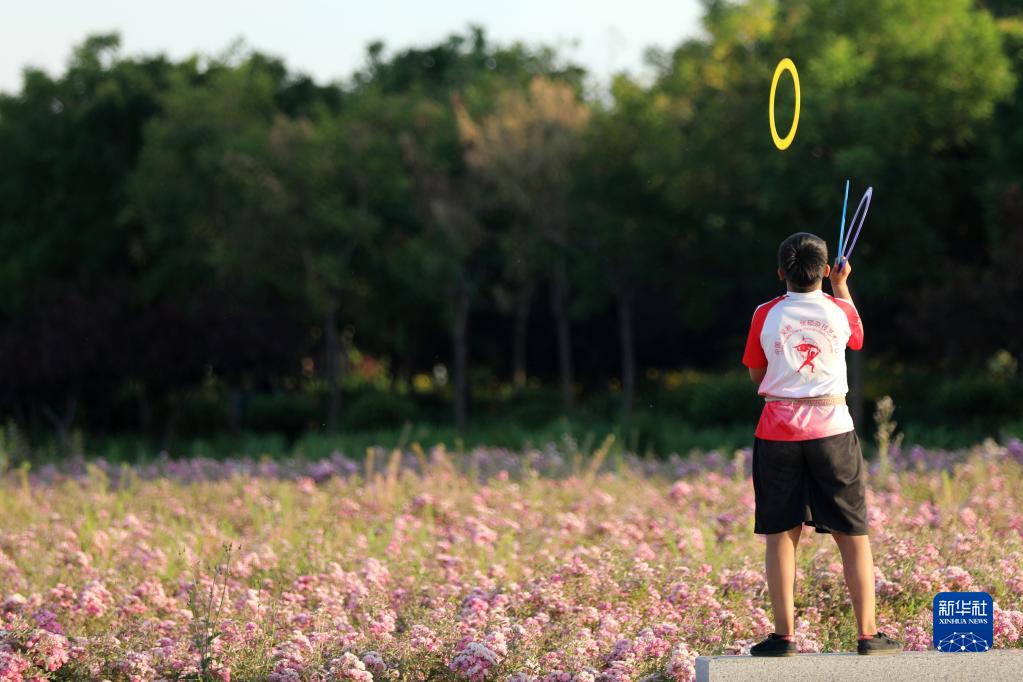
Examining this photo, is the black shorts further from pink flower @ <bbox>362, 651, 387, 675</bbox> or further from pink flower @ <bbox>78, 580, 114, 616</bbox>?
pink flower @ <bbox>78, 580, 114, 616</bbox>

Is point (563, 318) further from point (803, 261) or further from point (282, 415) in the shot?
point (803, 261)

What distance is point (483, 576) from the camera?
810 centimetres

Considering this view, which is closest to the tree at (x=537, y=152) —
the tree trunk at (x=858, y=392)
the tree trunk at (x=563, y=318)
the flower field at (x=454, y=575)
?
the tree trunk at (x=563, y=318)

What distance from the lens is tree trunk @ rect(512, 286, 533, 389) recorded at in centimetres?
3291

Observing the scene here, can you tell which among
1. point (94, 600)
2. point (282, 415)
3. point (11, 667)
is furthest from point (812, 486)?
point (282, 415)

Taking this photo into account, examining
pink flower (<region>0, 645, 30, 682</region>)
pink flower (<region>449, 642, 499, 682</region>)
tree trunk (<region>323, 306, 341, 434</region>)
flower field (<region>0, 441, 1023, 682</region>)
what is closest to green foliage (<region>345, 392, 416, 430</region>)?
tree trunk (<region>323, 306, 341, 434</region>)

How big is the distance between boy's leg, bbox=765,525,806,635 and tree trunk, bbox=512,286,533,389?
2705 centimetres

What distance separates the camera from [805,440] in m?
5.48

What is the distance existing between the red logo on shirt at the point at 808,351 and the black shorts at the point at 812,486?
0.98ft

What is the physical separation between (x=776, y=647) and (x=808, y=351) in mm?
1184

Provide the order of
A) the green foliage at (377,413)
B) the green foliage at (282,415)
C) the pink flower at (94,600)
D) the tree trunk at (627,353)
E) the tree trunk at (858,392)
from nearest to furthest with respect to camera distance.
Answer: the pink flower at (94,600) → the tree trunk at (858,392) → the tree trunk at (627,353) → the green foliage at (377,413) → the green foliage at (282,415)

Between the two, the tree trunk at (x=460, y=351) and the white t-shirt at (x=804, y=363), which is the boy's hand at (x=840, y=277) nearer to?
the white t-shirt at (x=804, y=363)

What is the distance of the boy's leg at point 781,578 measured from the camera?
18.2ft

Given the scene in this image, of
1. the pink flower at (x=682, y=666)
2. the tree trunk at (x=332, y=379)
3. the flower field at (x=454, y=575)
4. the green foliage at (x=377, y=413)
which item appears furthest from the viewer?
the tree trunk at (x=332, y=379)
